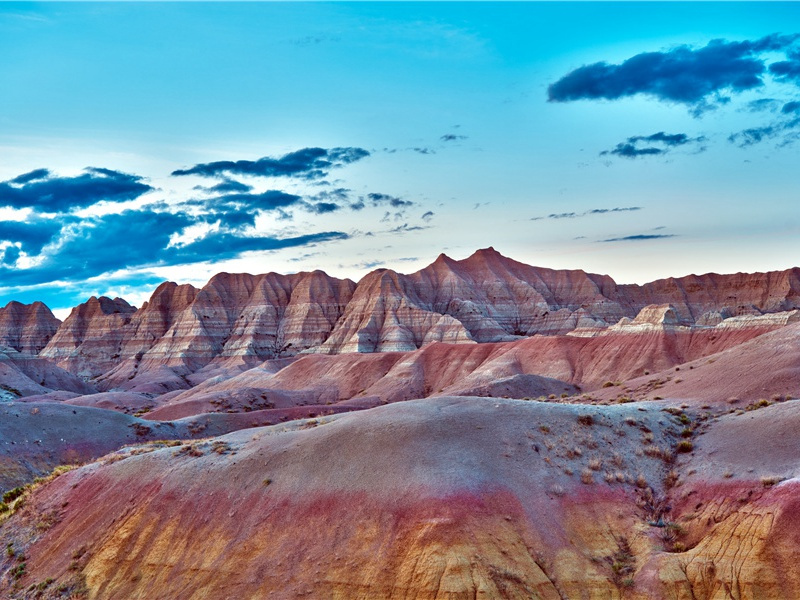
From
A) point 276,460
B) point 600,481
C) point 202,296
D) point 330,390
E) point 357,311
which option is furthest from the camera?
point 202,296

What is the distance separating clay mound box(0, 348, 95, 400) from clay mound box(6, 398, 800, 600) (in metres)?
80.0

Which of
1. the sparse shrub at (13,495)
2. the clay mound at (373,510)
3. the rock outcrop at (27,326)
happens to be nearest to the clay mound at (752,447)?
the clay mound at (373,510)

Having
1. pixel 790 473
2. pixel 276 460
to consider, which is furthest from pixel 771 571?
pixel 276 460

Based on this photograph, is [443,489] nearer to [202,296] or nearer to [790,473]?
[790,473]

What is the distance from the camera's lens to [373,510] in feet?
77.3

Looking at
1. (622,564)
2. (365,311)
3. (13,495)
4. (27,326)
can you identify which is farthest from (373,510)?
(27,326)

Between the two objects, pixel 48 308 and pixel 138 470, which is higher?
pixel 48 308

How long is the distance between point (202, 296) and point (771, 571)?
160475 mm

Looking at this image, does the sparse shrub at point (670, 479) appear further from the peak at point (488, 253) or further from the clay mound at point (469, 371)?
the peak at point (488, 253)

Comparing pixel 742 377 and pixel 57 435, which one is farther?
pixel 57 435

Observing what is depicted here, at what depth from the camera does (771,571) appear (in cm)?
1989

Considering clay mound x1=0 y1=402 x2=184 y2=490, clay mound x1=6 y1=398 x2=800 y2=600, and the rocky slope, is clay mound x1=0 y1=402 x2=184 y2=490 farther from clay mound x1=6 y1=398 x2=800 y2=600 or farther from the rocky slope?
the rocky slope

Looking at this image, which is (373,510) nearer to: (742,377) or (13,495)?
(13,495)

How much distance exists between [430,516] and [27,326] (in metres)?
194
